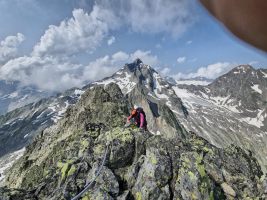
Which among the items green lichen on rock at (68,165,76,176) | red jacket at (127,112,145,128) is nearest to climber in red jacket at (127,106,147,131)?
red jacket at (127,112,145,128)

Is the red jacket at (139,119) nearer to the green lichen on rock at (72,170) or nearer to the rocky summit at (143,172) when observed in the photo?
the rocky summit at (143,172)

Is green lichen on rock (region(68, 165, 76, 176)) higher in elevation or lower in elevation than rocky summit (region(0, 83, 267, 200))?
higher

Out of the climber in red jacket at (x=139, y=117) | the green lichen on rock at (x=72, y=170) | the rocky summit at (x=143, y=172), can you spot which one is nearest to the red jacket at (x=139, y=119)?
the climber in red jacket at (x=139, y=117)

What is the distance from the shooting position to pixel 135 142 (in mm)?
39938

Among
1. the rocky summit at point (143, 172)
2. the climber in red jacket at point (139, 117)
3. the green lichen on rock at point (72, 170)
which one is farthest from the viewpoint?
the climber in red jacket at point (139, 117)

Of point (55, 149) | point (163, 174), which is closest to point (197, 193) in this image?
point (163, 174)

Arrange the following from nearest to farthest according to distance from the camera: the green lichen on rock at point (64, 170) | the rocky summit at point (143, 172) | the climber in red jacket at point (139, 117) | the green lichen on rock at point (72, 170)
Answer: the rocky summit at point (143, 172), the green lichen on rock at point (72, 170), the green lichen on rock at point (64, 170), the climber in red jacket at point (139, 117)

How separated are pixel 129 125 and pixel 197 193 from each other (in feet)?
37.4

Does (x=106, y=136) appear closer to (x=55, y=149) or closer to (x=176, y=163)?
(x=176, y=163)

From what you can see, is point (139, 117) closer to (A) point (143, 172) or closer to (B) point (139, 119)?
(B) point (139, 119)

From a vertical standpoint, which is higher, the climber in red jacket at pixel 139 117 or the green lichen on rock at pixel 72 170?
the climber in red jacket at pixel 139 117

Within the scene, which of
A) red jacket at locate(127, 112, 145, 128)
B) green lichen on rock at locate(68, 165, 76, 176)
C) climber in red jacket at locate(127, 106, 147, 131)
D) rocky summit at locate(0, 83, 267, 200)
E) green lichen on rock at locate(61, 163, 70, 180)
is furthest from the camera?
red jacket at locate(127, 112, 145, 128)

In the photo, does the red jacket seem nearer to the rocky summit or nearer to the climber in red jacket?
the climber in red jacket

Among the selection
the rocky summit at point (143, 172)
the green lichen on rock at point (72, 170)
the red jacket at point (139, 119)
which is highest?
the red jacket at point (139, 119)
